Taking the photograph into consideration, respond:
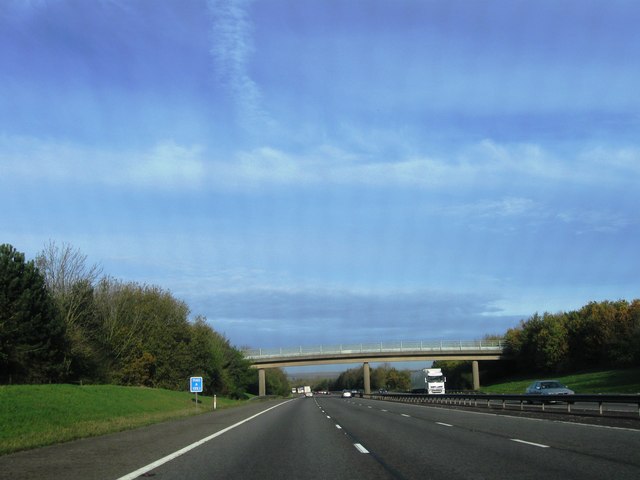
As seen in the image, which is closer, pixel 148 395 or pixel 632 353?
pixel 148 395

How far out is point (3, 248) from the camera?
53062mm

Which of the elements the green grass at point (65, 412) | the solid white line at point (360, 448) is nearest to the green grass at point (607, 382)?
the green grass at point (65, 412)

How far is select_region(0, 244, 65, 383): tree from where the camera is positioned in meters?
48.7

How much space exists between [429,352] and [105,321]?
54206mm

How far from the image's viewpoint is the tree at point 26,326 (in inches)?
1917

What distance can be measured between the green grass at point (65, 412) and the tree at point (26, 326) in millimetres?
6852

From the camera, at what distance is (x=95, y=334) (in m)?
67.8

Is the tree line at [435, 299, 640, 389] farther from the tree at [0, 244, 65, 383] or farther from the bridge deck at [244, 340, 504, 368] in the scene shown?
the tree at [0, 244, 65, 383]

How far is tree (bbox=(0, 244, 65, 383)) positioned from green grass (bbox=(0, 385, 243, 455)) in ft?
22.5

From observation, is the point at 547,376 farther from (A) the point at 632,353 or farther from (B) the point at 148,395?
(B) the point at 148,395

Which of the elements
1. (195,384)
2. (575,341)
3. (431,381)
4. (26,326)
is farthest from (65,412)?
(575,341)

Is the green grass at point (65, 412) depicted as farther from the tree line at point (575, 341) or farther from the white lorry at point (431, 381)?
the tree line at point (575, 341)

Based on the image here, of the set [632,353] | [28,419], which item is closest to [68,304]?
[28,419]

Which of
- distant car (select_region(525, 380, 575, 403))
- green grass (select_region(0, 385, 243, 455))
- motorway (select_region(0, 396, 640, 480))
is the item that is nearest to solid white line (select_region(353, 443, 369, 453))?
motorway (select_region(0, 396, 640, 480))
